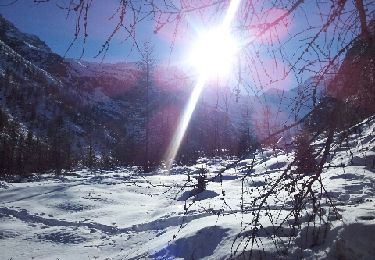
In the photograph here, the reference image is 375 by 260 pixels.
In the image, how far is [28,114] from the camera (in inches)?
2670

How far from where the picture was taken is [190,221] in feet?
20.1

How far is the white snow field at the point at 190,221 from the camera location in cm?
336

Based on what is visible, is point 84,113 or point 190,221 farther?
point 84,113

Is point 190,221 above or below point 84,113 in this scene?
below

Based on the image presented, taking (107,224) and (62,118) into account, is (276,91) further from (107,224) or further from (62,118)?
(62,118)

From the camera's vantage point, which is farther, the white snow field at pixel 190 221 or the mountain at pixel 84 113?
the mountain at pixel 84 113

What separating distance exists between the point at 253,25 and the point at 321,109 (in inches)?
28.7

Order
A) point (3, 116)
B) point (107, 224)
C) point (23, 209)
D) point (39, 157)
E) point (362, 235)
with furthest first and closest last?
1. point (3, 116)
2. point (39, 157)
3. point (23, 209)
4. point (107, 224)
5. point (362, 235)

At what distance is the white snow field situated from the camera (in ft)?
11.0

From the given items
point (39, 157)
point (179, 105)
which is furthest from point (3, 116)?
point (179, 105)

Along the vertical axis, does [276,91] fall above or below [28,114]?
below

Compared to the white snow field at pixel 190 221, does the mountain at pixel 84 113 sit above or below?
above

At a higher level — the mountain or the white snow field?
the mountain

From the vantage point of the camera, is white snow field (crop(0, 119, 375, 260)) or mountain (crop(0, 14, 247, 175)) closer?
white snow field (crop(0, 119, 375, 260))
